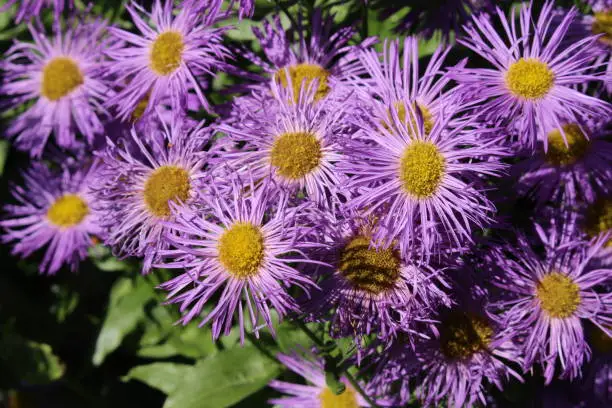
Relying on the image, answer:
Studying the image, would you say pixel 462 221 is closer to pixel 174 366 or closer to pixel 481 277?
pixel 481 277

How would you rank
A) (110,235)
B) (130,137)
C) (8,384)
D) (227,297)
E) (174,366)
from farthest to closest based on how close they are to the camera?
(8,384)
(174,366)
(130,137)
(110,235)
(227,297)

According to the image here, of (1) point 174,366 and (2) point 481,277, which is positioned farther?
(1) point 174,366

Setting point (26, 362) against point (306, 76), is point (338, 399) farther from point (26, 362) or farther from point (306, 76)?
point (26, 362)

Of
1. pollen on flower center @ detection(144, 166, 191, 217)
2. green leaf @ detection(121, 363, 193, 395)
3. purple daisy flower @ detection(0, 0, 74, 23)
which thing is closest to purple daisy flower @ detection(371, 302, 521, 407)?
pollen on flower center @ detection(144, 166, 191, 217)

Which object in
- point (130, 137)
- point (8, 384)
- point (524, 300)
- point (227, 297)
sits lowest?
point (8, 384)

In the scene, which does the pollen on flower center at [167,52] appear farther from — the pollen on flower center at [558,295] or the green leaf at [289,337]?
the pollen on flower center at [558,295]

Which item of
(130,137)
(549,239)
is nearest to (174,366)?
(130,137)

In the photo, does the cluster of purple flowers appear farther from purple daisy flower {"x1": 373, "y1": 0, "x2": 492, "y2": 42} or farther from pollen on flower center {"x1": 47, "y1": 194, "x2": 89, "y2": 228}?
pollen on flower center {"x1": 47, "y1": 194, "x2": 89, "y2": 228}
